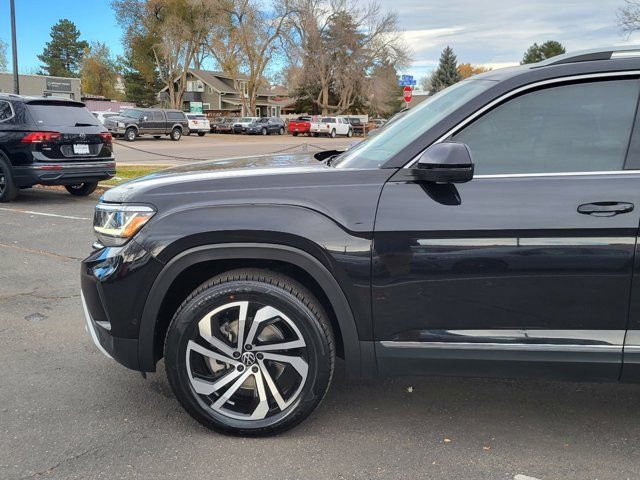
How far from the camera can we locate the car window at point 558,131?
266cm

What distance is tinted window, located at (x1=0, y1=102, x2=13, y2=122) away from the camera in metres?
9.30

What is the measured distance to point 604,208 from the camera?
8.32ft

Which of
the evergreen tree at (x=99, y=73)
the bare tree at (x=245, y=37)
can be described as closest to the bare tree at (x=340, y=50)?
the bare tree at (x=245, y=37)

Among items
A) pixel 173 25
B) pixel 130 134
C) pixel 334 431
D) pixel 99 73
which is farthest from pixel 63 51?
pixel 334 431

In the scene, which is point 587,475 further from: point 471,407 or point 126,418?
point 126,418

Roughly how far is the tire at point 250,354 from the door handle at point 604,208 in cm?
129

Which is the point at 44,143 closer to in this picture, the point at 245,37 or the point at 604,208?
the point at 604,208

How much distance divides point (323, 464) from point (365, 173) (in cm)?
139

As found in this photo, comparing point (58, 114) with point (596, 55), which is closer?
point (596, 55)

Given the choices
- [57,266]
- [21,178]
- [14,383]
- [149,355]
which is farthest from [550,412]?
[21,178]

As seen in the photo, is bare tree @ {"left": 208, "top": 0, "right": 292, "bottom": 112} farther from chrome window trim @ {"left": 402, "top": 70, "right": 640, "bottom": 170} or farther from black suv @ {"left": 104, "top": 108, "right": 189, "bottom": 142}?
chrome window trim @ {"left": 402, "top": 70, "right": 640, "bottom": 170}

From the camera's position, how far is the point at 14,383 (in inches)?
137

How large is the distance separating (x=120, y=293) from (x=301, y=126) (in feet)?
156

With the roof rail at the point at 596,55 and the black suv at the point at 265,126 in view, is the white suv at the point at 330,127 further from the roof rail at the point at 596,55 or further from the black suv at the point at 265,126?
→ the roof rail at the point at 596,55
